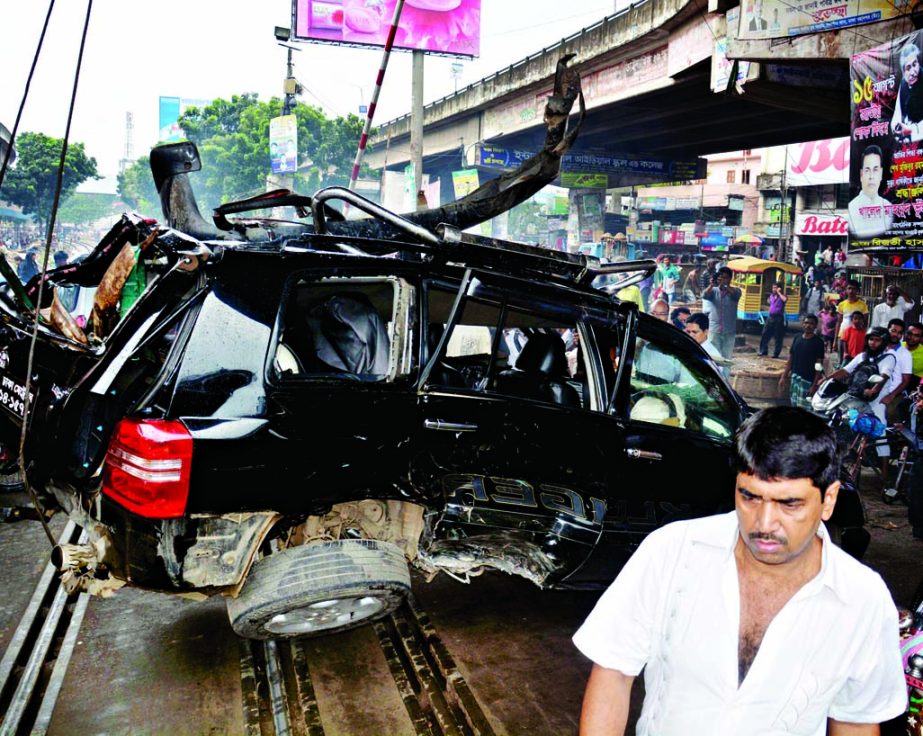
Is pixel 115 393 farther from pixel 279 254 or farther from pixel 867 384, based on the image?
pixel 867 384

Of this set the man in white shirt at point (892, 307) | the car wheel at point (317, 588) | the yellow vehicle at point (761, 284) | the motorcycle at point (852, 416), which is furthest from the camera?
the yellow vehicle at point (761, 284)

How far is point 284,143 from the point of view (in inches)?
1227

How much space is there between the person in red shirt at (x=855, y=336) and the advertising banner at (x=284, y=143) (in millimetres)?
23690

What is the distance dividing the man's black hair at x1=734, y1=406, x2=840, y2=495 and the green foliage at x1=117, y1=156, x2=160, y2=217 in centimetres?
5916

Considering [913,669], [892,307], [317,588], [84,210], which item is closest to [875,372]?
[892,307]

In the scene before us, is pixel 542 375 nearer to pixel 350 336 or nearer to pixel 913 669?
pixel 350 336

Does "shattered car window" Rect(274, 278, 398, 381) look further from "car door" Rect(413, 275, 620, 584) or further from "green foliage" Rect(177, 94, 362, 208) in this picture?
"green foliage" Rect(177, 94, 362, 208)

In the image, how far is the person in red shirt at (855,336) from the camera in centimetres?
1031

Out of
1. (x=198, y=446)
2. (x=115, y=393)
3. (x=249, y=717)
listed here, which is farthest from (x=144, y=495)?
(x=249, y=717)

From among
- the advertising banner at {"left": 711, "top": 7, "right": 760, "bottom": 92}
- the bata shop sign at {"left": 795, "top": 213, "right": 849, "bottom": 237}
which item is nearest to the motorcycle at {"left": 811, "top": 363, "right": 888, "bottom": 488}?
the advertising banner at {"left": 711, "top": 7, "right": 760, "bottom": 92}

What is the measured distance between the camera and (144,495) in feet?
9.78

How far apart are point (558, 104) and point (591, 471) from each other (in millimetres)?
2884

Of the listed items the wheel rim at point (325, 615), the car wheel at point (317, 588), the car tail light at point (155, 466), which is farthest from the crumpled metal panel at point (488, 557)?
the car tail light at point (155, 466)

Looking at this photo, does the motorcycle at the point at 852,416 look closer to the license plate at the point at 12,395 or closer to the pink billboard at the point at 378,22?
the license plate at the point at 12,395
